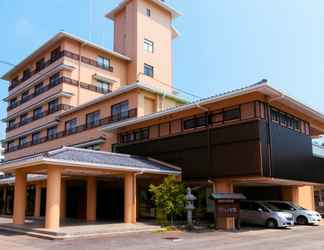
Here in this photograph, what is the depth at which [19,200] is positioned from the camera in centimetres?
2134

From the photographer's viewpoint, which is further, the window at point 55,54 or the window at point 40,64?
the window at point 40,64

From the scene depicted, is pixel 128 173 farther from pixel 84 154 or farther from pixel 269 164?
pixel 269 164

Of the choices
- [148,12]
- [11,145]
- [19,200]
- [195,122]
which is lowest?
[19,200]

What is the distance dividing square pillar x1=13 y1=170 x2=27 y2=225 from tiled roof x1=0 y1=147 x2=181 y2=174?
1.05 meters

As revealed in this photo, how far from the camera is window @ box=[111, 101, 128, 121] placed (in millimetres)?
30531

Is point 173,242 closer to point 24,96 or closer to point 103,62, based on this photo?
point 103,62

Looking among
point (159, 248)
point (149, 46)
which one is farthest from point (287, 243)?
point (149, 46)

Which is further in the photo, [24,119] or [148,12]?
[24,119]

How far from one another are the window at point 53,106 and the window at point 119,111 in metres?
10.1

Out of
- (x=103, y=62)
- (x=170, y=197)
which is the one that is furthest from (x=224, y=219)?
(x=103, y=62)

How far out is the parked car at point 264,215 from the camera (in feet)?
71.4

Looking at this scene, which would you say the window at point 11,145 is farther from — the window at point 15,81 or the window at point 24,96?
the window at point 15,81

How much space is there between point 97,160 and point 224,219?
7.87 m

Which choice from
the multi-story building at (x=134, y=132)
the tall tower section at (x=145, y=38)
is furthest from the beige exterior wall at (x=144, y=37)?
the multi-story building at (x=134, y=132)
